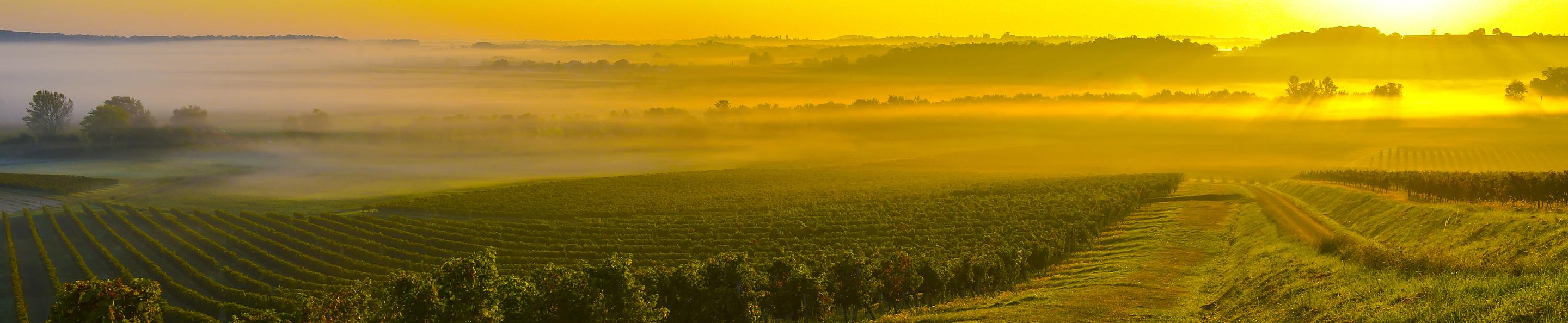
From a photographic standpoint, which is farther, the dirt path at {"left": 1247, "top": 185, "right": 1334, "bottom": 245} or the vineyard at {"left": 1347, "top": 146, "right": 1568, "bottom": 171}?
the vineyard at {"left": 1347, "top": 146, "right": 1568, "bottom": 171}

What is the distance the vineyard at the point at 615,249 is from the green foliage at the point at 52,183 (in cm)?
2945

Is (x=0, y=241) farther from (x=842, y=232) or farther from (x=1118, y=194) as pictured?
(x=1118, y=194)

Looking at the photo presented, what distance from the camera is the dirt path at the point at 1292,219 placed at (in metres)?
72.5

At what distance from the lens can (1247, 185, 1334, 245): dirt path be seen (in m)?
72.5

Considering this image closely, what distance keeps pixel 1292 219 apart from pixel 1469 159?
120437mm

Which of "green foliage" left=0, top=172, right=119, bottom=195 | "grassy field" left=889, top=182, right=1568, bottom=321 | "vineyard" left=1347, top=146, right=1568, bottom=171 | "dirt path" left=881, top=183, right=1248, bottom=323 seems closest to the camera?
"grassy field" left=889, top=182, right=1568, bottom=321

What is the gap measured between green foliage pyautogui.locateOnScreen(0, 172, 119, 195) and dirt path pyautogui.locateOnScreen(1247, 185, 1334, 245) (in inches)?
8094

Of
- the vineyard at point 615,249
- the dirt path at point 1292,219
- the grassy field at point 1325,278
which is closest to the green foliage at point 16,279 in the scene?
the vineyard at point 615,249

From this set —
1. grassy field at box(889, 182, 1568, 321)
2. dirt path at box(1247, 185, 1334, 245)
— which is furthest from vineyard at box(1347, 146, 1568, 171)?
grassy field at box(889, 182, 1568, 321)

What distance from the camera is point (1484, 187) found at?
7494 cm

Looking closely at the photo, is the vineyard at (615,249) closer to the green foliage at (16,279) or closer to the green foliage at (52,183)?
the green foliage at (16,279)

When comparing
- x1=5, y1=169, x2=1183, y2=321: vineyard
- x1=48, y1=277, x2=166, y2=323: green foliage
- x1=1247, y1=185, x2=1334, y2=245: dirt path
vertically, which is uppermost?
x1=48, y1=277, x2=166, y2=323: green foliage

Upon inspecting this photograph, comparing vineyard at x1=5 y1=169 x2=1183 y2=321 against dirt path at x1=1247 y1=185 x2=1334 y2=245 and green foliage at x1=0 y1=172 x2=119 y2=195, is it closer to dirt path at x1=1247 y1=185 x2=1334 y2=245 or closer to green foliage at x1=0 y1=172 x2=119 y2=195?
dirt path at x1=1247 y1=185 x2=1334 y2=245

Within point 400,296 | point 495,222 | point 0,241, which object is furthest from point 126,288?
point 0,241
